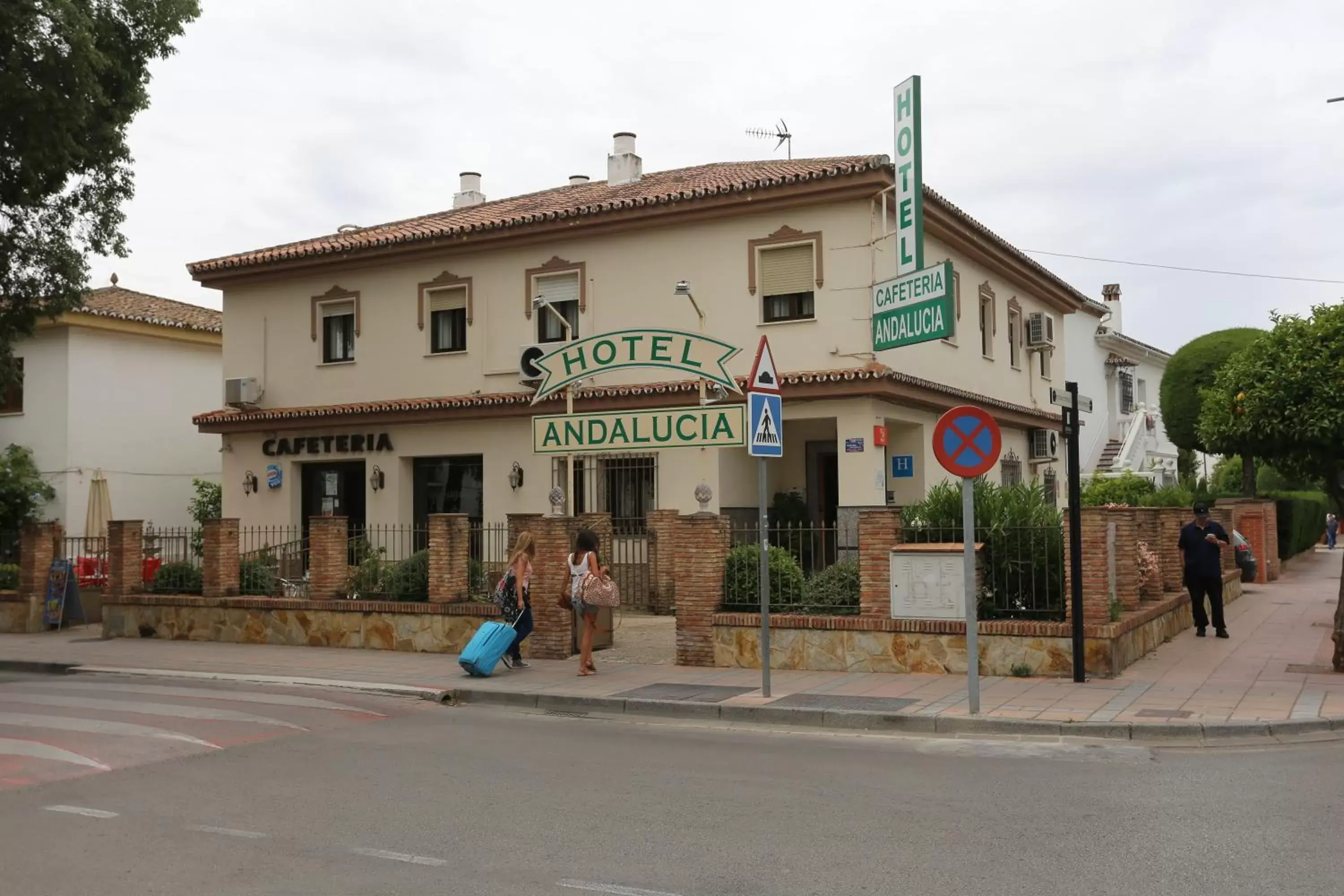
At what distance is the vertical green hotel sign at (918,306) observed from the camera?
39.8 feet

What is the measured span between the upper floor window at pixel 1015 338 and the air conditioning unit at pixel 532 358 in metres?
9.89

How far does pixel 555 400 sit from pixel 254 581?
6.12 m

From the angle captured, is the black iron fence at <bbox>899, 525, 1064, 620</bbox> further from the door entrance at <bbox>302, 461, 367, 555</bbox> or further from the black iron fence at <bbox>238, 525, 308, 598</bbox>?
the door entrance at <bbox>302, 461, 367, 555</bbox>

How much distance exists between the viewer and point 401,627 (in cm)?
1642

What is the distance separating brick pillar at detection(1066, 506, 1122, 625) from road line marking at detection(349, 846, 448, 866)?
818cm

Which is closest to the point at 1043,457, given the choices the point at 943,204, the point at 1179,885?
the point at 943,204

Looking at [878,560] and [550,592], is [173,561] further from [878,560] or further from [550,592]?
[878,560]

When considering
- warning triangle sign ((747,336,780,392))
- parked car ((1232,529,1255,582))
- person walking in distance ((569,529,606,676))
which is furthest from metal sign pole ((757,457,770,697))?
parked car ((1232,529,1255,582))

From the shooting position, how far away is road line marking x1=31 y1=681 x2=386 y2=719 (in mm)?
12258

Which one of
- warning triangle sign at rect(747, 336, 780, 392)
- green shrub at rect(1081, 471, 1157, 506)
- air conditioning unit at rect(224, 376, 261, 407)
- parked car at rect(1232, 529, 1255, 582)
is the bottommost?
parked car at rect(1232, 529, 1255, 582)

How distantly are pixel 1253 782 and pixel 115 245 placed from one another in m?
18.1

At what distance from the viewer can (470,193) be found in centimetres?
3027

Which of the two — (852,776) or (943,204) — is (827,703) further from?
(943,204)

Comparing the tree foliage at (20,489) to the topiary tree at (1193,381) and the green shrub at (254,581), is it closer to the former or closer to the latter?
the green shrub at (254,581)
